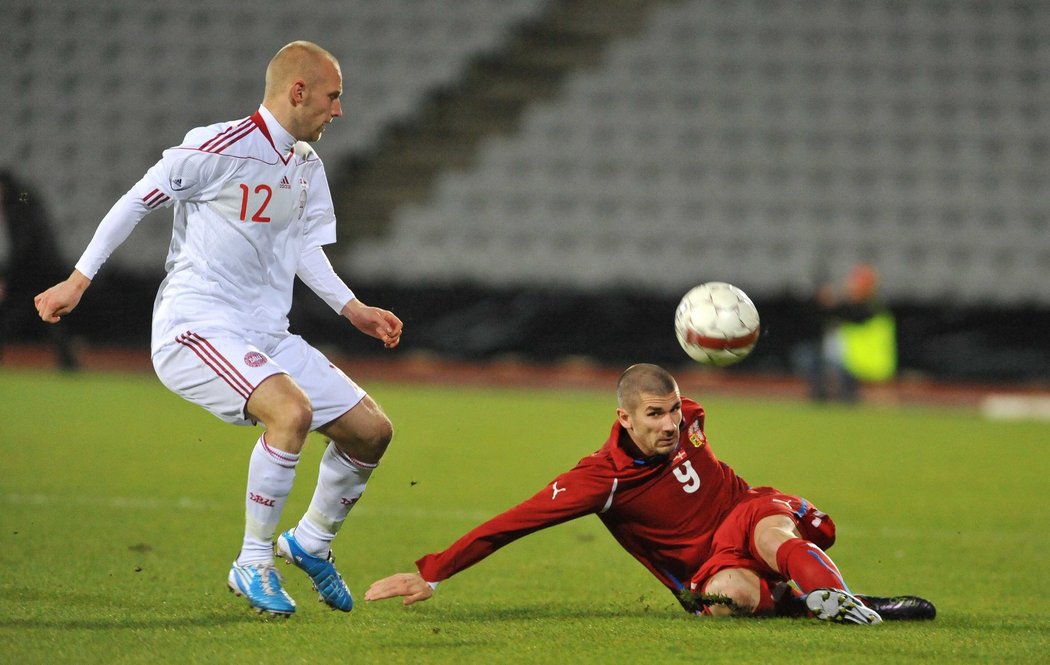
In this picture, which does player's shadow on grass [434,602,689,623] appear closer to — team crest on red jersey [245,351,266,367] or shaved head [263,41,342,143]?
team crest on red jersey [245,351,266,367]

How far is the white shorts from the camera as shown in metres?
4.48

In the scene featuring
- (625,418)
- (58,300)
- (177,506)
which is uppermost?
(58,300)

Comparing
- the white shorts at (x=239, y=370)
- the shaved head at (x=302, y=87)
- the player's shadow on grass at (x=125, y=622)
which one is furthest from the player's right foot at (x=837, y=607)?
the shaved head at (x=302, y=87)

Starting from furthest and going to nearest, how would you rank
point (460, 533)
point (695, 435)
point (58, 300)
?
point (460, 533), point (695, 435), point (58, 300)

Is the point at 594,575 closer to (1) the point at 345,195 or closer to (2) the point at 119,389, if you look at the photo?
(2) the point at 119,389

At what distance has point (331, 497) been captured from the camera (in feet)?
15.9

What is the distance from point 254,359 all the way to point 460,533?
2528 millimetres

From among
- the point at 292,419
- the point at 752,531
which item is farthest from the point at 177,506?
the point at 752,531

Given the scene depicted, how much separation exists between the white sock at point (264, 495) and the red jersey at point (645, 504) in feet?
1.70

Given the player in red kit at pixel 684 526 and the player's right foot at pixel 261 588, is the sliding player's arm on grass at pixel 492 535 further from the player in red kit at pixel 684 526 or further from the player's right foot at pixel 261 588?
the player's right foot at pixel 261 588

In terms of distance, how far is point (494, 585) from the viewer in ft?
17.8

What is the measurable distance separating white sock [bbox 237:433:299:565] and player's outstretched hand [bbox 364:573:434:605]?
1.20ft

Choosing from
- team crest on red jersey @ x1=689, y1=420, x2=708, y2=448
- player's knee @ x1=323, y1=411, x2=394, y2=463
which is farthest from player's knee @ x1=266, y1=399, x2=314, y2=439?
team crest on red jersey @ x1=689, y1=420, x2=708, y2=448

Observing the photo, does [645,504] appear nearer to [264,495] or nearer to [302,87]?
[264,495]
